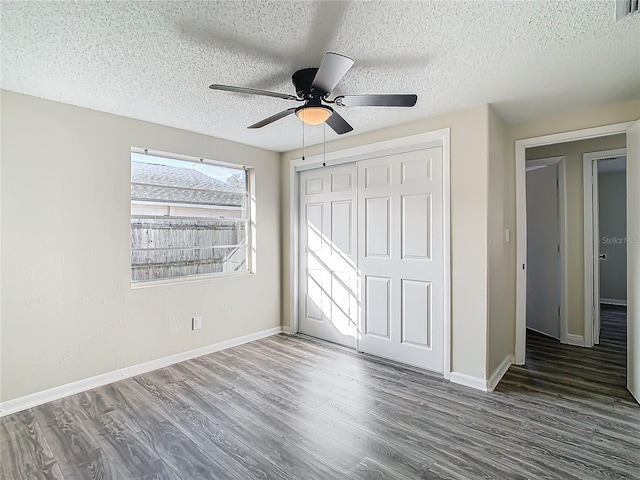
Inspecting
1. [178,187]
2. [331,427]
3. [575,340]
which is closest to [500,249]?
[575,340]

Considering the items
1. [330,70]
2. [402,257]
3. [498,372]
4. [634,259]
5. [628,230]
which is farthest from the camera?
[402,257]

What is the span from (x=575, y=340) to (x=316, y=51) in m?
4.28

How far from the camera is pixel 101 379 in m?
2.88

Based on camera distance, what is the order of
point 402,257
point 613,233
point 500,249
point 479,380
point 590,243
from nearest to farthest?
1. point 479,380
2. point 500,249
3. point 402,257
4. point 590,243
5. point 613,233

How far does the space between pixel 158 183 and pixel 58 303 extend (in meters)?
1.38

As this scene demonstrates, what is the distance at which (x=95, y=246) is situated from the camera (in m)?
2.87

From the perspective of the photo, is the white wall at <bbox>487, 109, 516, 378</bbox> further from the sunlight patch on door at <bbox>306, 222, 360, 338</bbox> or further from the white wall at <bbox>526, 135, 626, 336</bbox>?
the sunlight patch on door at <bbox>306, 222, 360, 338</bbox>

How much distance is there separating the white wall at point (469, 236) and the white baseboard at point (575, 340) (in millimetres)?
1966

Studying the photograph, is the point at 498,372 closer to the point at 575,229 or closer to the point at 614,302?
the point at 575,229

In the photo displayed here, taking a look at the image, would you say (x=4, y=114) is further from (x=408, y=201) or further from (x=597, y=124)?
(x=597, y=124)

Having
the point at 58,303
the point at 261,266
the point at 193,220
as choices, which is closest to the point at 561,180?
the point at 261,266

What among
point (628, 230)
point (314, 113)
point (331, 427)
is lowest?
point (331, 427)

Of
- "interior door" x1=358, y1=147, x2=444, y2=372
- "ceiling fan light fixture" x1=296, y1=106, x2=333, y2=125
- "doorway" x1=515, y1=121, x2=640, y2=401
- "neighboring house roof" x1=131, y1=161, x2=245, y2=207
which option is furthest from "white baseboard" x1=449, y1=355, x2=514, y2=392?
"neighboring house roof" x1=131, y1=161, x2=245, y2=207

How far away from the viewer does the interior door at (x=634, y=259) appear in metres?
2.47
